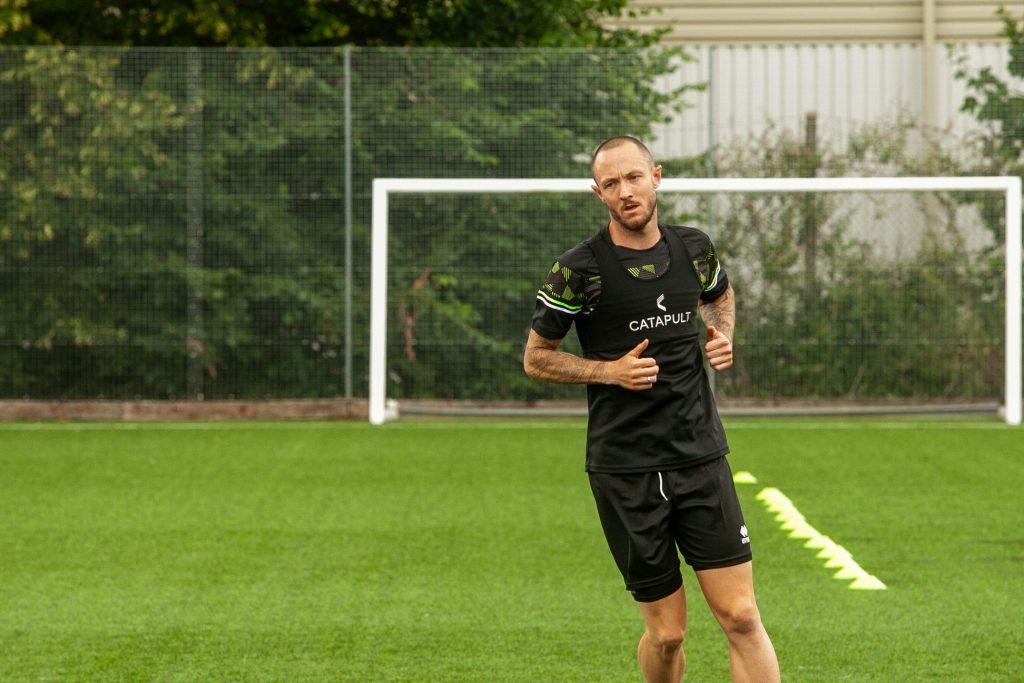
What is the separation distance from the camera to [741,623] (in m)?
4.16

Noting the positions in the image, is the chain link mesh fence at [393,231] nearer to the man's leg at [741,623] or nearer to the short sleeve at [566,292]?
the short sleeve at [566,292]

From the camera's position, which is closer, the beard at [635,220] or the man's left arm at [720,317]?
the beard at [635,220]

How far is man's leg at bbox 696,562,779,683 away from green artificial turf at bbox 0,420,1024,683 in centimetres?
108

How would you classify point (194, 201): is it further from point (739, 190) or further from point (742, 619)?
point (742, 619)

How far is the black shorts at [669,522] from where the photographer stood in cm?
423

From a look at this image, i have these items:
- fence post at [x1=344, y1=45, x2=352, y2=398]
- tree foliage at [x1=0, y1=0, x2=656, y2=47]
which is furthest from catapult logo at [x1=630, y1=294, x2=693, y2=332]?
tree foliage at [x1=0, y1=0, x2=656, y2=47]

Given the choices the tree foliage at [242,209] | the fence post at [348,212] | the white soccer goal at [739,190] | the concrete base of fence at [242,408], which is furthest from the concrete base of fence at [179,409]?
the white soccer goal at [739,190]

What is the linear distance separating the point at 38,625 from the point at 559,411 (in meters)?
8.45

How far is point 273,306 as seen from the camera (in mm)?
14273

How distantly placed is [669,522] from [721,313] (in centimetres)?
67

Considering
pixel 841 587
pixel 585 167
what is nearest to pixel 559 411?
pixel 585 167

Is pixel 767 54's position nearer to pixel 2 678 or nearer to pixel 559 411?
pixel 559 411

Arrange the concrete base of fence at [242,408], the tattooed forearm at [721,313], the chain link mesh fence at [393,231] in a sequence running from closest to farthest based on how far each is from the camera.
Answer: the tattooed forearm at [721,313], the chain link mesh fence at [393,231], the concrete base of fence at [242,408]

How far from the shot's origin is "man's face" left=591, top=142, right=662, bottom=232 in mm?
4172
